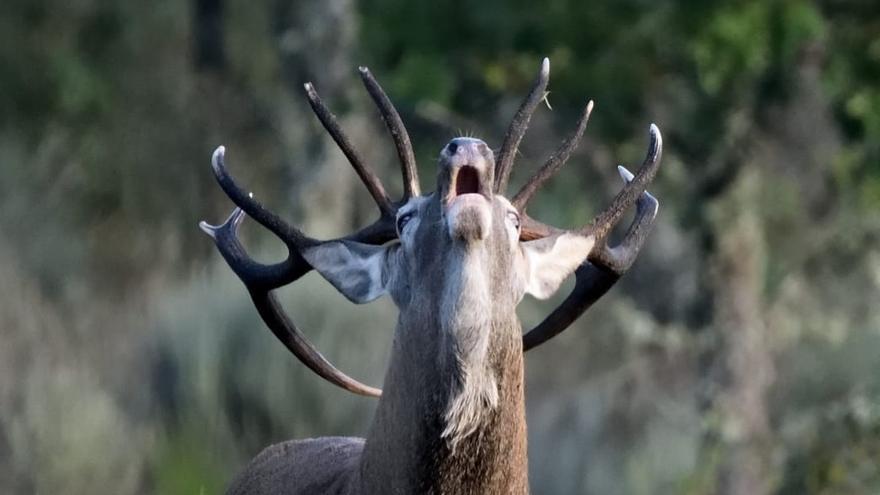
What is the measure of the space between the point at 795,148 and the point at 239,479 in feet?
27.3

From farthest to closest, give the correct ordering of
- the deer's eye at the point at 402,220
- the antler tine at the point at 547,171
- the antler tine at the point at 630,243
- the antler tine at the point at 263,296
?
the antler tine at the point at 263,296, the antler tine at the point at 630,243, the antler tine at the point at 547,171, the deer's eye at the point at 402,220

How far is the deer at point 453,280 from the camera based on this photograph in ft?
13.9

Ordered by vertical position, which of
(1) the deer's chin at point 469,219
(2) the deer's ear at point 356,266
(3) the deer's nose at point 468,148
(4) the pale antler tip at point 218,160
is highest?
(4) the pale antler tip at point 218,160

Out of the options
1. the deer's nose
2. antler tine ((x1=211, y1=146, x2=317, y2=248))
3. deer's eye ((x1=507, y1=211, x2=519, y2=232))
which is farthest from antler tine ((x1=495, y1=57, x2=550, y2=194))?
antler tine ((x1=211, y1=146, x2=317, y2=248))

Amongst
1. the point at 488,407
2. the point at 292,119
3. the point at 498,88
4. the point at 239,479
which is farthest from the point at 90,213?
the point at 488,407

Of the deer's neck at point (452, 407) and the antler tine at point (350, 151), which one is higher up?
the antler tine at point (350, 151)

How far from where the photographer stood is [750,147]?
1062 centimetres

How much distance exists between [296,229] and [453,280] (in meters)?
0.91

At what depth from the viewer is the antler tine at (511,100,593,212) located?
474 cm

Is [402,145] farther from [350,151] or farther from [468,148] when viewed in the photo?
[468,148]

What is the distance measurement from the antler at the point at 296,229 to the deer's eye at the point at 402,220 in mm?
188

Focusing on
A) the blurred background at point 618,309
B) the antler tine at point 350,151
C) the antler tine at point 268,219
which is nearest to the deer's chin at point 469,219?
the antler tine at point 350,151

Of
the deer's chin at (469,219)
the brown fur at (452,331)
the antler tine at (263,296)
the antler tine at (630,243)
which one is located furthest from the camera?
the antler tine at (263,296)

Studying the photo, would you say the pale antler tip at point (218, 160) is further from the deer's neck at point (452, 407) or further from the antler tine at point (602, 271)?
the antler tine at point (602, 271)
